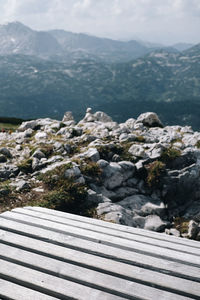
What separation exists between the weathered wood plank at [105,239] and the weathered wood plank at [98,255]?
201 millimetres

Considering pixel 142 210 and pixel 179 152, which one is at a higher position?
Answer: pixel 179 152

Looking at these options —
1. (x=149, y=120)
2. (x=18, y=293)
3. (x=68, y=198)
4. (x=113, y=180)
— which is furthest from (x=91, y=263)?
(x=149, y=120)

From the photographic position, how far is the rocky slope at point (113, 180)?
14.9 m

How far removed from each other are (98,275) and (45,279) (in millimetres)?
961

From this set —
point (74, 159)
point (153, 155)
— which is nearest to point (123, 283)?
point (74, 159)

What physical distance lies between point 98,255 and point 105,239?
24.3 inches

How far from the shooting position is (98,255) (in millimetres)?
5961

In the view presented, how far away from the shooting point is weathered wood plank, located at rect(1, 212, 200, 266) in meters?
6.02

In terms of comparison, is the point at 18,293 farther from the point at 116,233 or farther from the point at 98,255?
the point at 116,233

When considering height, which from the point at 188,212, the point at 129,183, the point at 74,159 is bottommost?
the point at 188,212

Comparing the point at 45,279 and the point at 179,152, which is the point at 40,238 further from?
the point at 179,152

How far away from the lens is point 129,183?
18469 mm

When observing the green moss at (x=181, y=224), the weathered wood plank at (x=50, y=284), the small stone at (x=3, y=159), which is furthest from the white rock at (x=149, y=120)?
the weathered wood plank at (x=50, y=284)

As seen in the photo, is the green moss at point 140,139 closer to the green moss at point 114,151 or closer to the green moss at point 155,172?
the green moss at point 114,151
